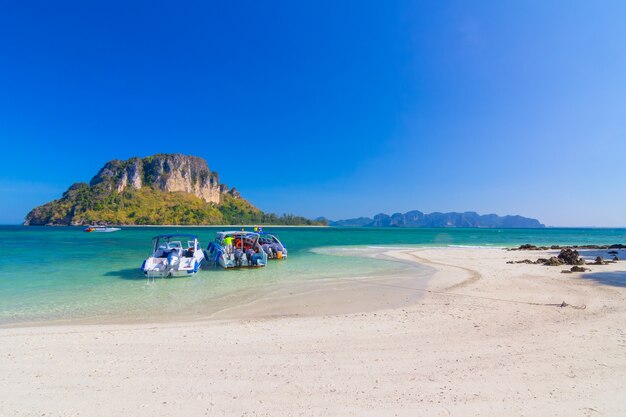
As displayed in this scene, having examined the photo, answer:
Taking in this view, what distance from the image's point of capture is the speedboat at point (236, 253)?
806 inches

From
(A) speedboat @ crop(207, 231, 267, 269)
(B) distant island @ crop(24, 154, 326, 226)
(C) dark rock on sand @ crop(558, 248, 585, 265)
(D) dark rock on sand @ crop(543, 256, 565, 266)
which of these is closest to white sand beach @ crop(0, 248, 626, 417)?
(A) speedboat @ crop(207, 231, 267, 269)

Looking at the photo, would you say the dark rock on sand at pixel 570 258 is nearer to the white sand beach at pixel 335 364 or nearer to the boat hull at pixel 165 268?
the white sand beach at pixel 335 364

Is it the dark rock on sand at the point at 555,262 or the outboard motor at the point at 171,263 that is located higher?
the outboard motor at the point at 171,263

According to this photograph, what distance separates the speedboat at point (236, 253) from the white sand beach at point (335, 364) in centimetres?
1040

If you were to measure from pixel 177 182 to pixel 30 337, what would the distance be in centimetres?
20647

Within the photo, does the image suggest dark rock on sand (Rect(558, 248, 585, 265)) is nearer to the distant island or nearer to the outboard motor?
the outboard motor

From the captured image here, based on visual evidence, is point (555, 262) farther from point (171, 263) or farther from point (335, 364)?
point (171, 263)

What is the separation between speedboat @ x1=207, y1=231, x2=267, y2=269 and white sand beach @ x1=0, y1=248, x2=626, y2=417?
10400 millimetres

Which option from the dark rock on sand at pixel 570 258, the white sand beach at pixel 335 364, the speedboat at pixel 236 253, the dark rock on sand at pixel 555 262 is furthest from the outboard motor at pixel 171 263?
the dark rock on sand at pixel 570 258

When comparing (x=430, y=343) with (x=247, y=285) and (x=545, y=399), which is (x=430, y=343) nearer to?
(x=545, y=399)

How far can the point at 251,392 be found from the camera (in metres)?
4.77

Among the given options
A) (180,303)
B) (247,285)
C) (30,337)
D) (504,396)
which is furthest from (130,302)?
(504,396)

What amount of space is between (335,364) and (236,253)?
51.8ft

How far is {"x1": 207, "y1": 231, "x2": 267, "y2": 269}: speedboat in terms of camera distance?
67.2ft
